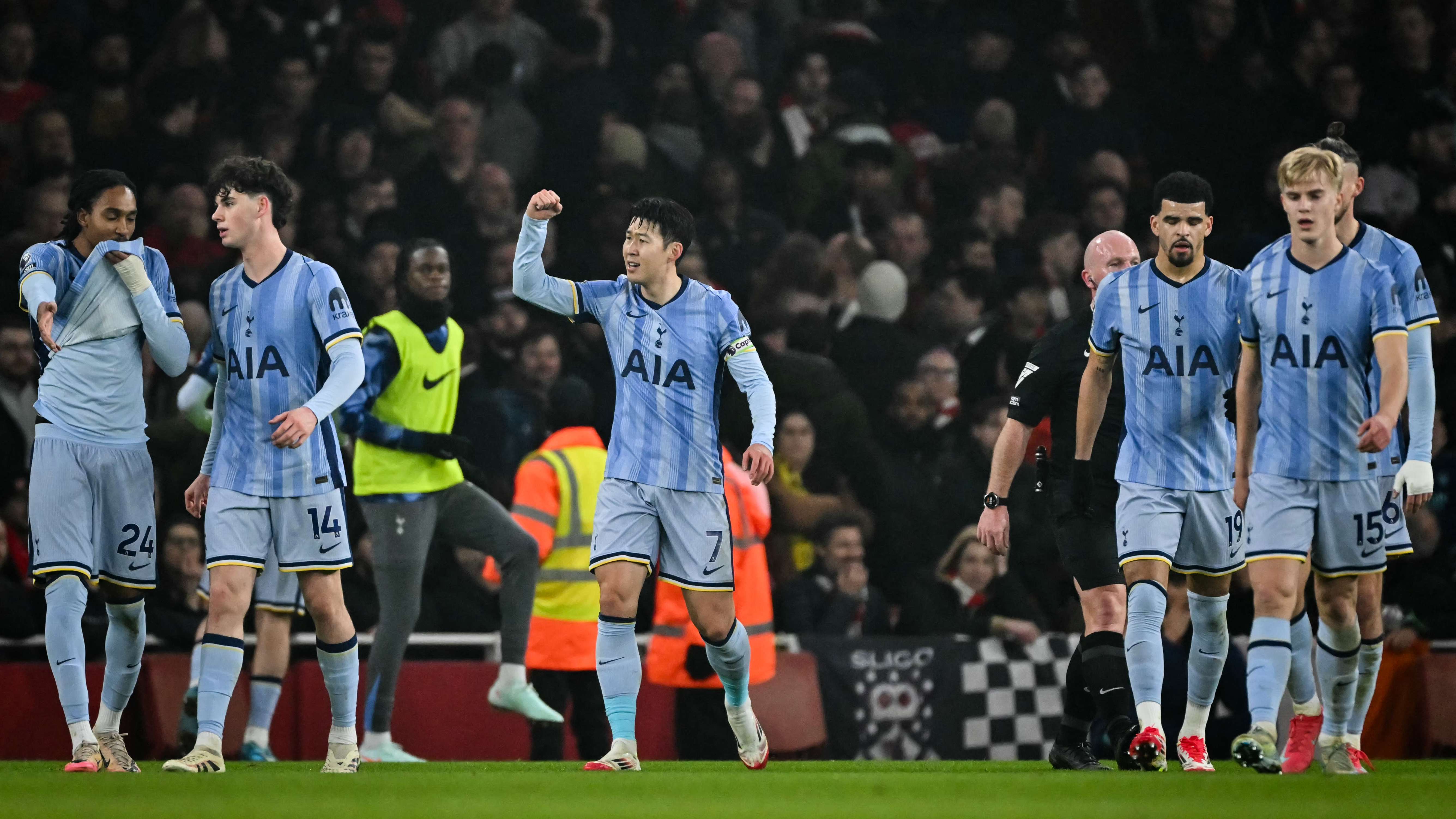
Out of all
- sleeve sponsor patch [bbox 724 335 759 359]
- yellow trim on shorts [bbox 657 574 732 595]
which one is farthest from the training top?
yellow trim on shorts [bbox 657 574 732 595]

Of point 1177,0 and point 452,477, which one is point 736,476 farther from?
point 1177,0

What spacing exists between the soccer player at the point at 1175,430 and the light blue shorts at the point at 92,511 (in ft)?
12.6

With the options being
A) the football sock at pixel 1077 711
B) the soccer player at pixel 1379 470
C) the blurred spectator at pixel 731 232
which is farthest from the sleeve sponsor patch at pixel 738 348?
the blurred spectator at pixel 731 232

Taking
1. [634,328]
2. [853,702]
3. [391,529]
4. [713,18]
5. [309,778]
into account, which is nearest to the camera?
[309,778]

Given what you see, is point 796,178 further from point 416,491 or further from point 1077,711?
point 1077,711

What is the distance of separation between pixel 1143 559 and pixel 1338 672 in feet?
2.73

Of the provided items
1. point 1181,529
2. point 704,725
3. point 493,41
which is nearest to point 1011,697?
point 704,725

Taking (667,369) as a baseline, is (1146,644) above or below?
below

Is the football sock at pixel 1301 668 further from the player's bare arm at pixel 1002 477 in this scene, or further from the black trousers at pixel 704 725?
the black trousers at pixel 704 725

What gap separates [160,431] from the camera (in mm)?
10094

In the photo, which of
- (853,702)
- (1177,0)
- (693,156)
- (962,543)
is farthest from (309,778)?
(1177,0)

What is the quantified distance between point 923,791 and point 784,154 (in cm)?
791

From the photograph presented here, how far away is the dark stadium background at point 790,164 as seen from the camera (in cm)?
1081

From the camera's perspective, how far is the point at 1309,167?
6.09 metres
